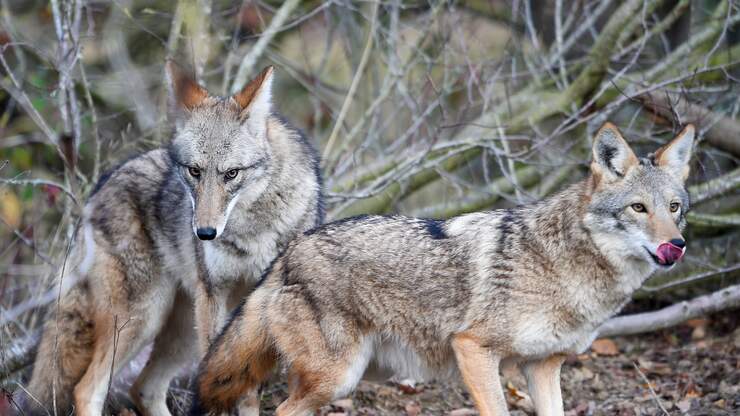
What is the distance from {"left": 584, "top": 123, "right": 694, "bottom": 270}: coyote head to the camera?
16.9 ft

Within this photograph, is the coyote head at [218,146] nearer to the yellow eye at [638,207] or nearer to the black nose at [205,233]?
the black nose at [205,233]

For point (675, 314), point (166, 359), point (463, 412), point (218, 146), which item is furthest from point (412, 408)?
point (218, 146)

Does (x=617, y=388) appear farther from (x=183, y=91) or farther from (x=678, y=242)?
(x=183, y=91)

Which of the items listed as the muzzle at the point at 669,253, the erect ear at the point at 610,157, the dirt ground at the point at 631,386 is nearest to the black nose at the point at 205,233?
the dirt ground at the point at 631,386

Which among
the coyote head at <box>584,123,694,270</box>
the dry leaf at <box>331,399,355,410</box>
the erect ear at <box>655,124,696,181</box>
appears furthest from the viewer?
the dry leaf at <box>331,399,355,410</box>

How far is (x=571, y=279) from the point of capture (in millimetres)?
5445

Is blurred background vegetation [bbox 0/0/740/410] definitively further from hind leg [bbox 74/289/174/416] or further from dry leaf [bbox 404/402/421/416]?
dry leaf [bbox 404/402/421/416]

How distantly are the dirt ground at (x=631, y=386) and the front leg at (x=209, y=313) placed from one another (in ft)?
4.27

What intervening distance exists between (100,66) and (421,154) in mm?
6318

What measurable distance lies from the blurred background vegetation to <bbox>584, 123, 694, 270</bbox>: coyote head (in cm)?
165

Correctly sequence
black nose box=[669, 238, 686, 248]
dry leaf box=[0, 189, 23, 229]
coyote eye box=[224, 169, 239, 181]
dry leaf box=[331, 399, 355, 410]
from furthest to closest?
→ dry leaf box=[0, 189, 23, 229]
dry leaf box=[331, 399, 355, 410]
coyote eye box=[224, 169, 239, 181]
black nose box=[669, 238, 686, 248]

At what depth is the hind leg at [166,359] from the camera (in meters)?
6.97

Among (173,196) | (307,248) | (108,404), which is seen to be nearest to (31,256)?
(108,404)

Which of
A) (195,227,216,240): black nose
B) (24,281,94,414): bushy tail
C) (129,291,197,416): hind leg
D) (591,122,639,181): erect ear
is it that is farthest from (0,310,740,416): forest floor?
(195,227,216,240): black nose
